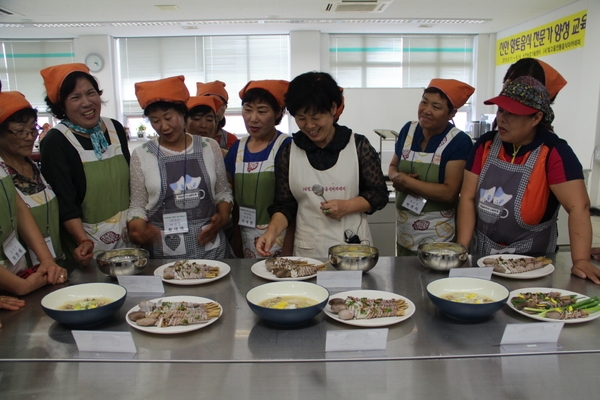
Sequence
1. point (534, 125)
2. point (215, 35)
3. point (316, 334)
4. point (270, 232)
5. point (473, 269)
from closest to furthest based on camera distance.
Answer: point (316, 334)
point (473, 269)
point (534, 125)
point (270, 232)
point (215, 35)

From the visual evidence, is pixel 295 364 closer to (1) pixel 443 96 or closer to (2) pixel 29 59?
(1) pixel 443 96

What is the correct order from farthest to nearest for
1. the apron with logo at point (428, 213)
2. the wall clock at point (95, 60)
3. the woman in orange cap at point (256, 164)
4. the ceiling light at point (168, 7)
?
the wall clock at point (95, 60), the ceiling light at point (168, 7), the apron with logo at point (428, 213), the woman in orange cap at point (256, 164)

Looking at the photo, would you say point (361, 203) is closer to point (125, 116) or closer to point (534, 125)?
point (534, 125)

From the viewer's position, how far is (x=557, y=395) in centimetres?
96

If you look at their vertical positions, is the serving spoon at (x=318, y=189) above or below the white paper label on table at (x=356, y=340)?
above

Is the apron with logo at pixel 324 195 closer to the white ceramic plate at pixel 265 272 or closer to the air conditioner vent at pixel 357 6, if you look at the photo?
the white ceramic plate at pixel 265 272

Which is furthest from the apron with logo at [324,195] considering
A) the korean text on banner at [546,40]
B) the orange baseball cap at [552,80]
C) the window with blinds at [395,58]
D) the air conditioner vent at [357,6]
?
the window with blinds at [395,58]

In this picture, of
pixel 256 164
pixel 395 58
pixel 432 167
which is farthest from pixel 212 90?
pixel 395 58

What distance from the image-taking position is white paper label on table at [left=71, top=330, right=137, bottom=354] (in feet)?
3.67

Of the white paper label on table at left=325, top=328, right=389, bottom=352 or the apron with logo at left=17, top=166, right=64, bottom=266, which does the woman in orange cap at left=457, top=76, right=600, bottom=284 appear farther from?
the apron with logo at left=17, top=166, right=64, bottom=266

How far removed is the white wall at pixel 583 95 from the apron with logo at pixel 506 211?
556 centimetres

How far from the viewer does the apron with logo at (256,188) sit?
2312 millimetres

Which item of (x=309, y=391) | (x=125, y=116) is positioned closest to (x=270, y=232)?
(x=309, y=391)

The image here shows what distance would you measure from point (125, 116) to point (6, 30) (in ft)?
8.34
